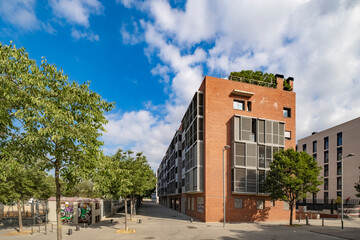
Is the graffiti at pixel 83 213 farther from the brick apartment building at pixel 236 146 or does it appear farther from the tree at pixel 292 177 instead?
the tree at pixel 292 177

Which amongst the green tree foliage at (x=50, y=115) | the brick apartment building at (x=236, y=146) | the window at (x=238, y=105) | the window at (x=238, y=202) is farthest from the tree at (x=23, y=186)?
the window at (x=238, y=105)

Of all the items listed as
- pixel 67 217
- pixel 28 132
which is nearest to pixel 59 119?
pixel 28 132

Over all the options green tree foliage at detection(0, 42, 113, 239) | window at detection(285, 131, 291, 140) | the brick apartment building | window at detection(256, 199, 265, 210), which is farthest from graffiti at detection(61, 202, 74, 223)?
window at detection(285, 131, 291, 140)

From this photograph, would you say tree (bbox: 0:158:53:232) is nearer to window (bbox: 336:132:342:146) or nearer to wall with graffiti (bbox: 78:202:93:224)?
wall with graffiti (bbox: 78:202:93:224)

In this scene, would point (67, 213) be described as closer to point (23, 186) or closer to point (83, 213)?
point (83, 213)

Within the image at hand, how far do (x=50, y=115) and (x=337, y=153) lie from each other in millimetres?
66765

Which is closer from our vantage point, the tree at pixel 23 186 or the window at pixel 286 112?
the tree at pixel 23 186

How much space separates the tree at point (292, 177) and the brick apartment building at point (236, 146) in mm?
3833

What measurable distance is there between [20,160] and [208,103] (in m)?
26.1

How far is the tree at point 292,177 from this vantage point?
2756 centimetres

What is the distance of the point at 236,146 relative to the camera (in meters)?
32.9

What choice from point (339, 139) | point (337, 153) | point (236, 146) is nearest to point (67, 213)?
point (236, 146)

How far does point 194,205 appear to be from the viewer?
124 feet

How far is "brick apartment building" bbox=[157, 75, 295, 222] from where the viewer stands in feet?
106
